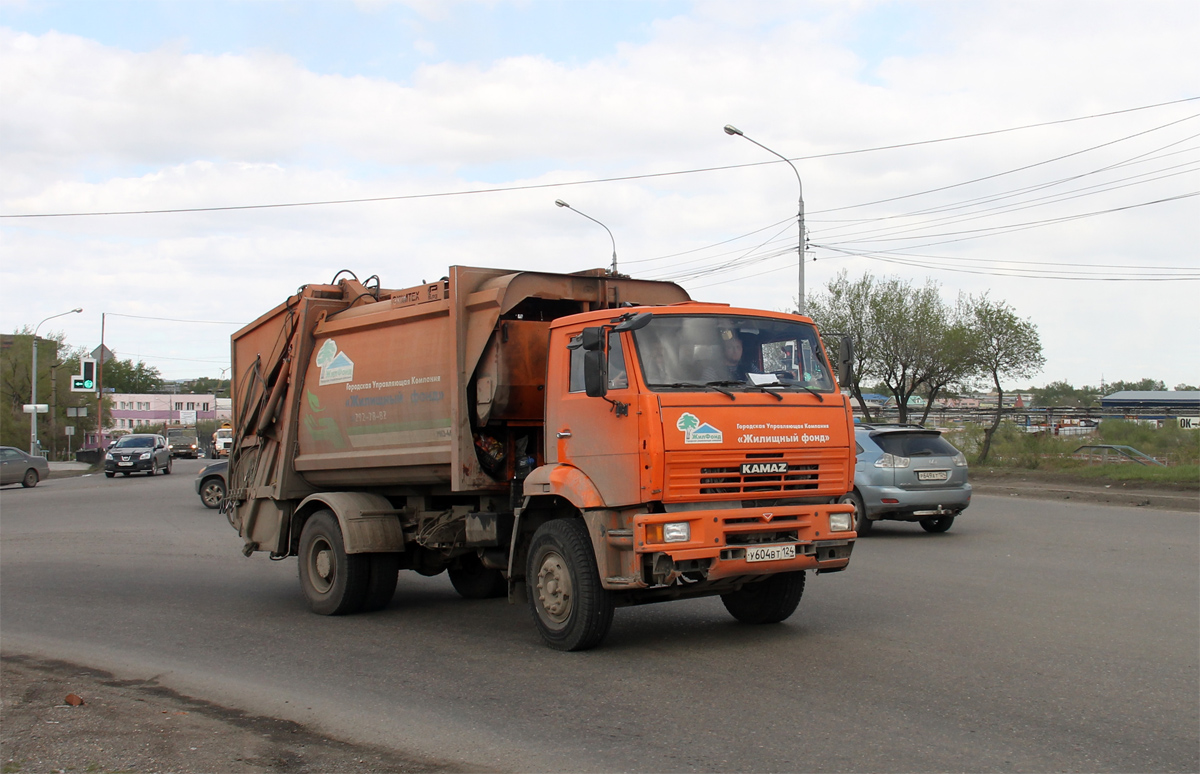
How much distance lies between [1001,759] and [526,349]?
4.74 m

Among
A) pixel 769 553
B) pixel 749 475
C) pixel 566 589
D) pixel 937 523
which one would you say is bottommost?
pixel 937 523

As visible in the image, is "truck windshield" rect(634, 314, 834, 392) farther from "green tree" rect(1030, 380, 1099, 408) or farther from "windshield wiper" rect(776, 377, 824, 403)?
"green tree" rect(1030, 380, 1099, 408)

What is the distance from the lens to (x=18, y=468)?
112 feet

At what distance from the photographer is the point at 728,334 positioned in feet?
24.2

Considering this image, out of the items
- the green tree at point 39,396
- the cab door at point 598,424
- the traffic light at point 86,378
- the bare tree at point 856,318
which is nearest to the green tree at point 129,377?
the green tree at point 39,396

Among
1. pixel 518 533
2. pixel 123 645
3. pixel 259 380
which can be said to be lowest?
pixel 123 645

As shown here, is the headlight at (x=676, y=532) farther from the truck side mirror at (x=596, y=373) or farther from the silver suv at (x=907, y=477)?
the silver suv at (x=907, y=477)

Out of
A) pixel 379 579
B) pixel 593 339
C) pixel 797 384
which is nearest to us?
pixel 593 339

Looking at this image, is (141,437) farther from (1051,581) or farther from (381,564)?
(1051,581)

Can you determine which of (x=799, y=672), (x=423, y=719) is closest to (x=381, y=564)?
(x=423, y=719)

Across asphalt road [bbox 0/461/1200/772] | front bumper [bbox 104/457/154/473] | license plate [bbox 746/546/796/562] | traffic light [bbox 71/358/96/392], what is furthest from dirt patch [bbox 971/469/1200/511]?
traffic light [bbox 71/358/96/392]

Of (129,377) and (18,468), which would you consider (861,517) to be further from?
(129,377)

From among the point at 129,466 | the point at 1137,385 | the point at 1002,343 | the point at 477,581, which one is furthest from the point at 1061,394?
the point at 477,581

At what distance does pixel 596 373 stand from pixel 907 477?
8.89 m
